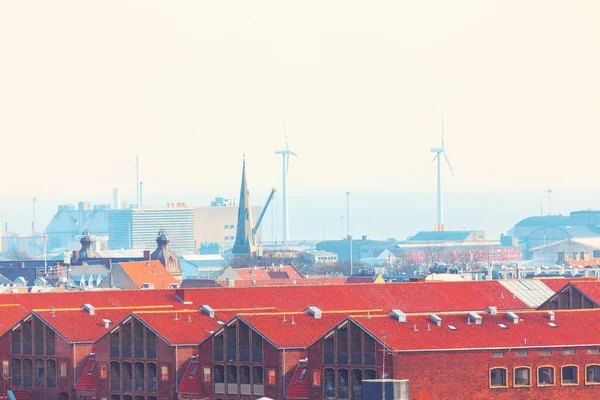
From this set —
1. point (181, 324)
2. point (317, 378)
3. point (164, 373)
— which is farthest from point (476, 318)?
point (181, 324)

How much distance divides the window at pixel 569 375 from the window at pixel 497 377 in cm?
300

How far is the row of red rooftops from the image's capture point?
100 meters

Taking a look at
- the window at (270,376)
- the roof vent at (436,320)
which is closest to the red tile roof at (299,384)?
the window at (270,376)

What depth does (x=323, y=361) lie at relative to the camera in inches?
3927

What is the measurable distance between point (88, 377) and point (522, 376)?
26242 millimetres

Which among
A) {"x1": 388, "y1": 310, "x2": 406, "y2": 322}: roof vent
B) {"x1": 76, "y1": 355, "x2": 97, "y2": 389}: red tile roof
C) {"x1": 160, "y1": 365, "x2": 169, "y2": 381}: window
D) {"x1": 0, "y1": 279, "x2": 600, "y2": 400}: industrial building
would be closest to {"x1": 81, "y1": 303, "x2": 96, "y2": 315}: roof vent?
{"x1": 0, "y1": 279, "x2": 600, "y2": 400}: industrial building

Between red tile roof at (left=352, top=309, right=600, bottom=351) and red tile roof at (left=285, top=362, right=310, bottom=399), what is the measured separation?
389 cm

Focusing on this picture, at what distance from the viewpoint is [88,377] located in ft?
366

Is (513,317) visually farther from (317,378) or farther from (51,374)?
(51,374)

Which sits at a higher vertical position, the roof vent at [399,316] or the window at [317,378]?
the roof vent at [399,316]

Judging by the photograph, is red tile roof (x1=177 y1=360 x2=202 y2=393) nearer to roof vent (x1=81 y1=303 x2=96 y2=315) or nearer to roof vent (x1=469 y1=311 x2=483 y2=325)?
roof vent (x1=81 y1=303 x2=96 y2=315)

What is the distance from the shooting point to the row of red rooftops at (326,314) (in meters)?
100

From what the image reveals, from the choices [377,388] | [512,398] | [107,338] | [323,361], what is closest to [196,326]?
[107,338]

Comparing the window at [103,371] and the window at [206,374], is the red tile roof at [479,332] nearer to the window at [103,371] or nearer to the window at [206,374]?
the window at [206,374]
